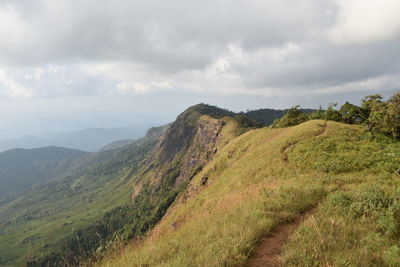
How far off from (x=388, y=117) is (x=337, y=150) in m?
11.7

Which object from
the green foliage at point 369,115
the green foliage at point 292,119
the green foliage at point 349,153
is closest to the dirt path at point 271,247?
the green foliage at point 349,153

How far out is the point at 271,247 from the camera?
22.6 feet

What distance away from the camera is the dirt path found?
20.2ft

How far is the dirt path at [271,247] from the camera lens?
6.14 m

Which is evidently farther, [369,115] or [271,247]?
[369,115]

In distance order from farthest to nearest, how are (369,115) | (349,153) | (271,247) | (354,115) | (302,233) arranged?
(354,115) < (369,115) < (349,153) < (302,233) < (271,247)

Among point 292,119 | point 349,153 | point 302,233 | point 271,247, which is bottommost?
point 271,247

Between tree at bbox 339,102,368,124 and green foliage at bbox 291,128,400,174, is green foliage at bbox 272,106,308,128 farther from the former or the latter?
green foliage at bbox 291,128,400,174

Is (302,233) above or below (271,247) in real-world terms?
above

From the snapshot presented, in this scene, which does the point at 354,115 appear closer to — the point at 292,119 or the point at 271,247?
the point at 292,119

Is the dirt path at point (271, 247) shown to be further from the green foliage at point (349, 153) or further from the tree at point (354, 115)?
the tree at point (354, 115)

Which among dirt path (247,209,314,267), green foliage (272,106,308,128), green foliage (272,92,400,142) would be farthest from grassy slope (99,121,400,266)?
green foliage (272,106,308,128)

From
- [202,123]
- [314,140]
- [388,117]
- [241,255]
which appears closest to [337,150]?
[314,140]

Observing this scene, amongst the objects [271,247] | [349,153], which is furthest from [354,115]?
[271,247]
